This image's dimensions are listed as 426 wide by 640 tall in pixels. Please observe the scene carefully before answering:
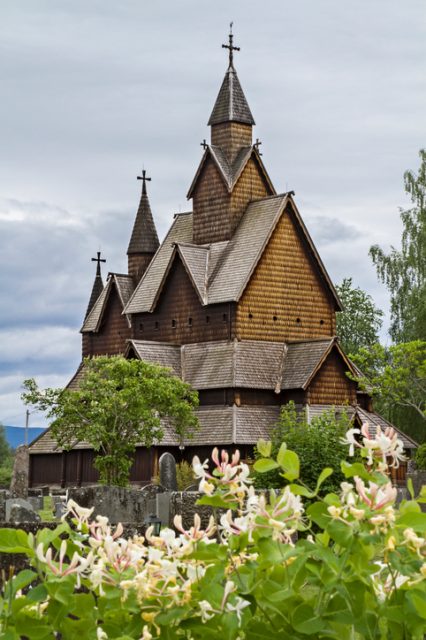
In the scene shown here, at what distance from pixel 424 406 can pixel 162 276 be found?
15.4 m

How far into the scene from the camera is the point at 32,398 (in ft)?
156

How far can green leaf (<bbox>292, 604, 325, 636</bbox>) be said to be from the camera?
4238 millimetres

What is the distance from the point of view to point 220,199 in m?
61.6

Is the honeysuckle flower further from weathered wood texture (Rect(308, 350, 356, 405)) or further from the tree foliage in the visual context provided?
weathered wood texture (Rect(308, 350, 356, 405))

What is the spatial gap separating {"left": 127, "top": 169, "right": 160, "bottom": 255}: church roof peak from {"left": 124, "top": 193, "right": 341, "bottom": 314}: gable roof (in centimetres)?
499

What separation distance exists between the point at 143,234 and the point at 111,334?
6053 millimetres

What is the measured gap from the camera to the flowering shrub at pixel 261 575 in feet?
14.0

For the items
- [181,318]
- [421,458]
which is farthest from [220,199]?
[421,458]

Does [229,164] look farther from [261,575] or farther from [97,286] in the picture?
[261,575]

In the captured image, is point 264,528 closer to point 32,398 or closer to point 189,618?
point 189,618

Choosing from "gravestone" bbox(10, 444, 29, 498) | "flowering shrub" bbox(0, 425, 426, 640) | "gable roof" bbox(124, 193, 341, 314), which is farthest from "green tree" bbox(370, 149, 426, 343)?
"flowering shrub" bbox(0, 425, 426, 640)

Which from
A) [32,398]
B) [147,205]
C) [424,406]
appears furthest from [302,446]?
[147,205]

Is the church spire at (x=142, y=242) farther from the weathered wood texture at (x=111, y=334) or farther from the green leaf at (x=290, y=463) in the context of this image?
the green leaf at (x=290, y=463)

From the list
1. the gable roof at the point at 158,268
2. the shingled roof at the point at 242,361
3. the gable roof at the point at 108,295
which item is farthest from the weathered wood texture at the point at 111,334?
the shingled roof at the point at 242,361
